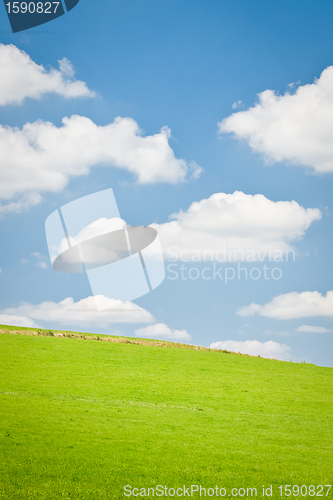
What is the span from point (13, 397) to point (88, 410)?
4880 mm

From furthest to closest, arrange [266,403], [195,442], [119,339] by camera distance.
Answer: [119,339] → [266,403] → [195,442]

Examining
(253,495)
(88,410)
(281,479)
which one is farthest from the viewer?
(88,410)

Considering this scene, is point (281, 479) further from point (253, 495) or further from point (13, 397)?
point (13, 397)

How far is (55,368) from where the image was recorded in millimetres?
28422

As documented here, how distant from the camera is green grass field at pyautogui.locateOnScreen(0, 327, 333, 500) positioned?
1270 centimetres

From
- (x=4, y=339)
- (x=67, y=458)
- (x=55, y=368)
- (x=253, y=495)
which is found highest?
(x=4, y=339)

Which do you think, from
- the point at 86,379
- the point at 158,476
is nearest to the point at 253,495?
the point at 158,476

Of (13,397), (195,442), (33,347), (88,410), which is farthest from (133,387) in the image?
(33,347)

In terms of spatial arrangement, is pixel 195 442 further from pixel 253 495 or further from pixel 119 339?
pixel 119 339

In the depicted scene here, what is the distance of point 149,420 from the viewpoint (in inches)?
766

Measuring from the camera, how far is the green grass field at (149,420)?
1270 centimetres

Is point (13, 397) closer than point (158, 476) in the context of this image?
No

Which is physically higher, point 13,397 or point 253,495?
point 13,397

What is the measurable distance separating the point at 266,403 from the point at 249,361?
1231cm
